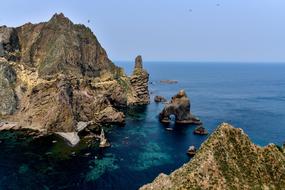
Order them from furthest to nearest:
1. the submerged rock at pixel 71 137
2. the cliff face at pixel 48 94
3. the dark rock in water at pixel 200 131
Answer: the dark rock in water at pixel 200 131 → the cliff face at pixel 48 94 → the submerged rock at pixel 71 137

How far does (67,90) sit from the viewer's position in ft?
554

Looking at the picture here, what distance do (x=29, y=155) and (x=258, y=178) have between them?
8836cm

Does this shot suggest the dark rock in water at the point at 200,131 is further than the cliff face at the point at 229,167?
Yes

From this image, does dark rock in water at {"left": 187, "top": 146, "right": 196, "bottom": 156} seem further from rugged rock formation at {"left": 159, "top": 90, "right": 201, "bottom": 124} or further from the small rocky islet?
rugged rock formation at {"left": 159, "top": 90, "right": 201, "bottom": 124}

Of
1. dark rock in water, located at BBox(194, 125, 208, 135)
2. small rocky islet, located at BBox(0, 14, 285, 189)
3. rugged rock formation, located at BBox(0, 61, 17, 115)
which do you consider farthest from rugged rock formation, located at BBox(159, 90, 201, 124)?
rugged rock formation, located at BBox(0, 61, 17, 115)

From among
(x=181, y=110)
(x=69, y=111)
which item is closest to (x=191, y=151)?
(x=181, y=110)

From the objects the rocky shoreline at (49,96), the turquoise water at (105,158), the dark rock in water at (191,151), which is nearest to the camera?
the turquoise water at (105,158)

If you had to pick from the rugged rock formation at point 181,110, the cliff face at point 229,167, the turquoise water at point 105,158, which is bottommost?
the turquoise water at point 105,158

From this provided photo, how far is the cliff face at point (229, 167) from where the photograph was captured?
63750 millimetres

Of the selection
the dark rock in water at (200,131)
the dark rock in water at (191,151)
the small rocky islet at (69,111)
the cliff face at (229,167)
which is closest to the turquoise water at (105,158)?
the dark rock in water at (191,151)

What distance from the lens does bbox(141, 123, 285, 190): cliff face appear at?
209 ft

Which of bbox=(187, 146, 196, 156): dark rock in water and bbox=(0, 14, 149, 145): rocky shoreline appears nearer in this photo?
bbox=(187, 146, 196, 156): dark rock in water

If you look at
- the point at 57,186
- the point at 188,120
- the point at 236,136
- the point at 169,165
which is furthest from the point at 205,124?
the point at 236,136

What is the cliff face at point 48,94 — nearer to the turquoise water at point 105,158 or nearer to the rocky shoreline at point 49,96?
the rocky shoreline at point 49,96
